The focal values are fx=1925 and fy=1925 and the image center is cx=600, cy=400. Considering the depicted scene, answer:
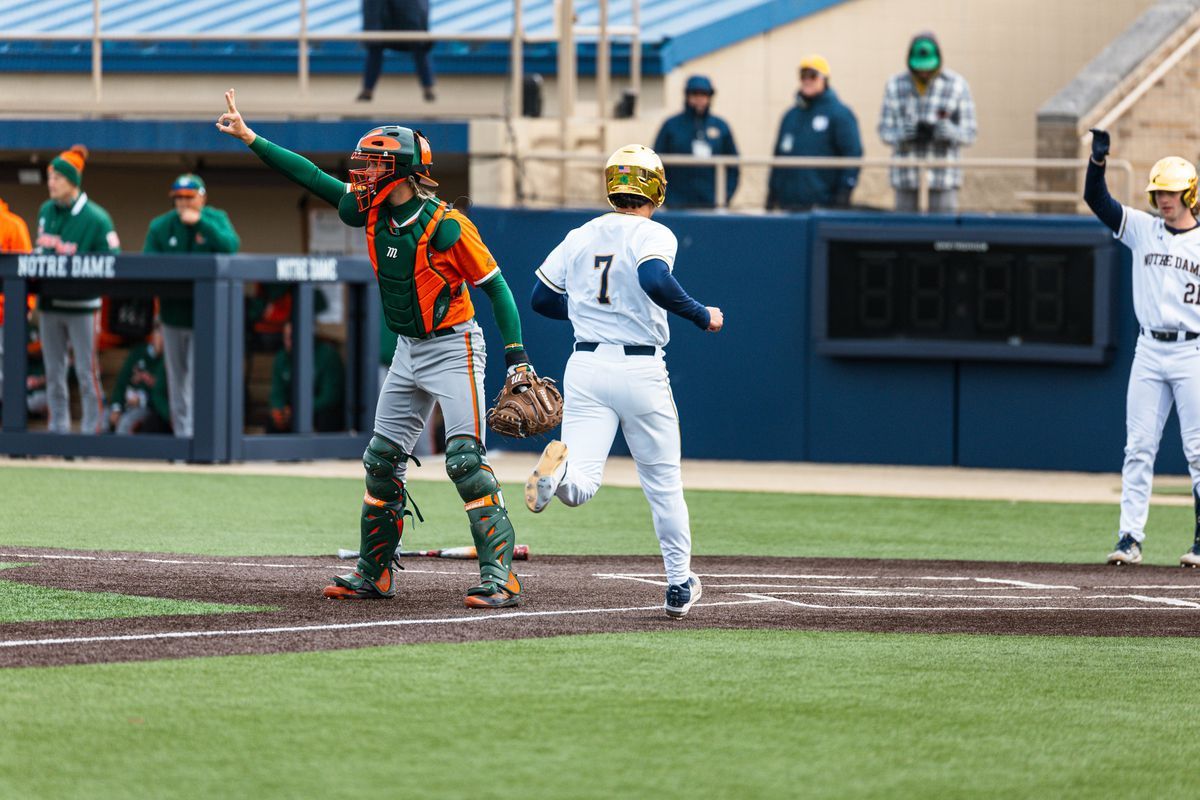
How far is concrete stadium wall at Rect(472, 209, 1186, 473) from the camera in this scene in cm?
1528

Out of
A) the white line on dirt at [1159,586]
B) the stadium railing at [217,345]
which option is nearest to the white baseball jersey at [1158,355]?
the white line on dirt at [1159,586]

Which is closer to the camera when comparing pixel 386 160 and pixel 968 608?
pixel 386 160

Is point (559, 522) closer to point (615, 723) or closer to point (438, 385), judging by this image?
point (438, 385)

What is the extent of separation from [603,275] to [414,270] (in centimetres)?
85

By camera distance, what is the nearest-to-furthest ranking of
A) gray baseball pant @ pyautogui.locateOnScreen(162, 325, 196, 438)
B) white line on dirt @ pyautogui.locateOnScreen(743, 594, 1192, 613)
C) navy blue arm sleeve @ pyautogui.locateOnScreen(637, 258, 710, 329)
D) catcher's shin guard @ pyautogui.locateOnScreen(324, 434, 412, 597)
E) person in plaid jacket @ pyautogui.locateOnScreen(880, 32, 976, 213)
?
navy blue arm sleeve @ pyautogui.locateOnScreen(637, 258, 710, 329) → catcher's shin guard @ pyautogui.locateOnScreen(324, 434, 412, 597) → white line on dirt @ pyautogui.locateOnScreen(743, 594, 1192, 613) → gray baseball pant @ pyautogui.locateOnScreen(162, 325, 196, 438) → person in plaid jacket @ pyautogui.locateOnScreen(880, 32, 976, 213)

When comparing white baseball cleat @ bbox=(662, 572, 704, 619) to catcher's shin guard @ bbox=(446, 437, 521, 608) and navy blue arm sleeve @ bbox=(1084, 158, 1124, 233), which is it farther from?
navy blue arm sleeve @ bbox=(1084, 158, 1124, 233)

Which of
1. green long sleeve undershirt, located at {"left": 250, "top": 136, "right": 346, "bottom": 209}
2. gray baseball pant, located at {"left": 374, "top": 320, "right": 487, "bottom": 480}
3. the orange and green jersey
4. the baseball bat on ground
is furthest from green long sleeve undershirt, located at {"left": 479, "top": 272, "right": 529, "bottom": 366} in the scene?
the baseball bat on ground

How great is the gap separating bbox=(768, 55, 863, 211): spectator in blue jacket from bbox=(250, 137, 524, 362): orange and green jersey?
8.06 m

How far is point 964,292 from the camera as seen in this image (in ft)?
49.8

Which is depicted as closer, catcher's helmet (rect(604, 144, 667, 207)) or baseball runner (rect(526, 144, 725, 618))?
baseball runner (rect(526, 144, 725, 618))

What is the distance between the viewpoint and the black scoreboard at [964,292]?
48.9 ft

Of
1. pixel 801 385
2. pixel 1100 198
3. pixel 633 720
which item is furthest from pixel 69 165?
pixel 633 720

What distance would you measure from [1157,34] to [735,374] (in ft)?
16.5

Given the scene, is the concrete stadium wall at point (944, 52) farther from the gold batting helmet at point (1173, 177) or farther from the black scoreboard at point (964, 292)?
the gold batting helmet at point (1173, 177)
